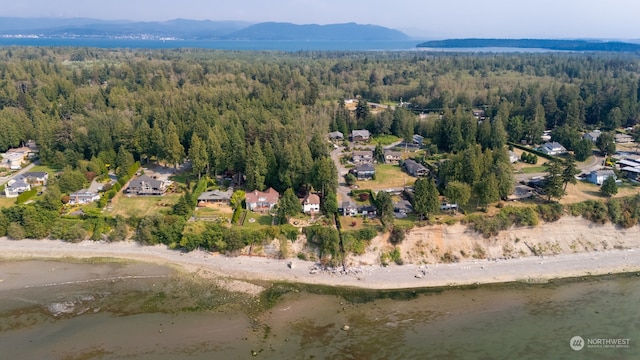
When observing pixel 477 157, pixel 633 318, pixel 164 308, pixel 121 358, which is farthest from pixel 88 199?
pixel 633 318

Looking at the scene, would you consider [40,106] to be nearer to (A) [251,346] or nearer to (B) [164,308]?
(B) [164,308]

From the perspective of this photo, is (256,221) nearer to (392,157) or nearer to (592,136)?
(392,157)

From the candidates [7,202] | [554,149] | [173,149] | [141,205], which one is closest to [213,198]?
[141,205]

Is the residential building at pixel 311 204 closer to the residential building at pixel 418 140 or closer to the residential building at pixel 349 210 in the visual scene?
the residential building at pixel 349 210

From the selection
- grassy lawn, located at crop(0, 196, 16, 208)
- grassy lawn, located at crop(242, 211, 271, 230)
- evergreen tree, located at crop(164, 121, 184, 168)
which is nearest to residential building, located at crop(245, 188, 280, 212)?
grassy lawn, located at crop(242, 211, 271, 230)

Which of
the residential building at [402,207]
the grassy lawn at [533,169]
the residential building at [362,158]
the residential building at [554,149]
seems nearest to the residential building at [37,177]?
the residential building at [362,158]
